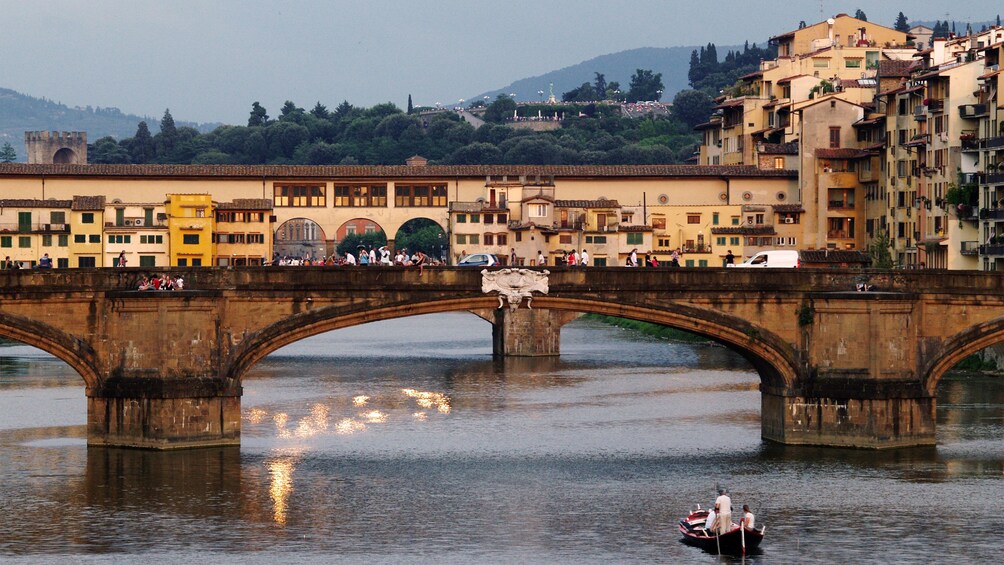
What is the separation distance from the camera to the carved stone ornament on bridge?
66.3 m

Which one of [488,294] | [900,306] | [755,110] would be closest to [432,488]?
[488,294]

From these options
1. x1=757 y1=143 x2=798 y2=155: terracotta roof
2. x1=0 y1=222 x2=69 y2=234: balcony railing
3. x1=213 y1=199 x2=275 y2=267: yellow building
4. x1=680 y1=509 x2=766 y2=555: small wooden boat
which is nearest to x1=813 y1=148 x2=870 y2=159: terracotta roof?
x1=757 y1=143 x2=798 y2=155: terracotta roof

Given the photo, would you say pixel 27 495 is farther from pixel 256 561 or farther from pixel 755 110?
pixel 755 110

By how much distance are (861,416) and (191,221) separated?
53.4m

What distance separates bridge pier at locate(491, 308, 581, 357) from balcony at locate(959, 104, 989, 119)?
26718 millimetres

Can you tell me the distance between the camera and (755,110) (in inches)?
Answer: 5497

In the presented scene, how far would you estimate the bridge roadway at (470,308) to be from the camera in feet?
212

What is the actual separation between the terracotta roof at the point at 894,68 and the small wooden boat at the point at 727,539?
240 ft

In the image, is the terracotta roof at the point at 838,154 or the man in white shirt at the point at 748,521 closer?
the man in white shirt at the point at 748,521

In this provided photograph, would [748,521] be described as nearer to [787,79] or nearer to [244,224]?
[244,224]

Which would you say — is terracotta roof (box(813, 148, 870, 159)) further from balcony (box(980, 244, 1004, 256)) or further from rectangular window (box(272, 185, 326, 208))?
rectangular window (box(272, 185, 326, 208))

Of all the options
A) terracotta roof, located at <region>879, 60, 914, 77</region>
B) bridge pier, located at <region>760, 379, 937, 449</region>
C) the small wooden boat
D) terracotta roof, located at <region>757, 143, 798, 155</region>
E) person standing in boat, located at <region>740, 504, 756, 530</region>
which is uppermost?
terracotta roof, located at <region>879, 60, 914, 77</region>

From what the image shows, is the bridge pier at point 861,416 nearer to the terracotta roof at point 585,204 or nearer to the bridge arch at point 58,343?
the bridge arch at point 58,343

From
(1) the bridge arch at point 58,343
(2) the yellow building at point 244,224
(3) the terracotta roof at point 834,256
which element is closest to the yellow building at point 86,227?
(2) the yellow building at point 244,224
